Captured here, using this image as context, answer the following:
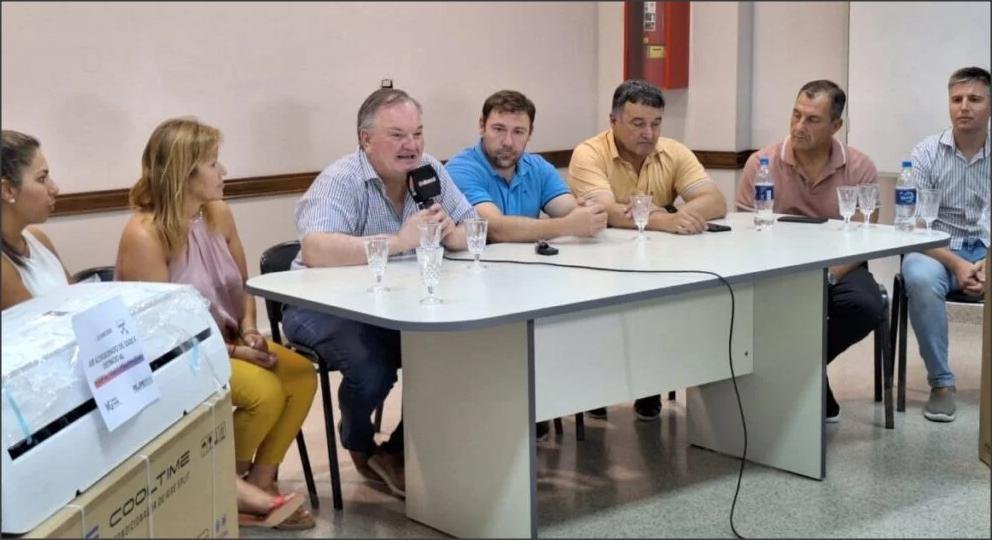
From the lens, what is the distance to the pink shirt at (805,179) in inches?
140

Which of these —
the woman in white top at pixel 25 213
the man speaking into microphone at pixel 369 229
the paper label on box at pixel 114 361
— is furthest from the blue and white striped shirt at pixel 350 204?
the paper label on box at pixel 114 361

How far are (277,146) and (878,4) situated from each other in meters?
2.17

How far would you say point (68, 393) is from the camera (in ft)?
5.66

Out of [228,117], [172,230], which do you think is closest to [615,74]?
[228,117]

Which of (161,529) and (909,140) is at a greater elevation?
(909,140)

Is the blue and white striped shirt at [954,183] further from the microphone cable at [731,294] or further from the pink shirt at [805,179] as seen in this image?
the microphone cable at [731,294]

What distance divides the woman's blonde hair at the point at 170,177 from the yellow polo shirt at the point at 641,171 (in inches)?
51.0

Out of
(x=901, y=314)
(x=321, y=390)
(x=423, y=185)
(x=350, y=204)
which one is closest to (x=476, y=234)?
(x=423, y=185)

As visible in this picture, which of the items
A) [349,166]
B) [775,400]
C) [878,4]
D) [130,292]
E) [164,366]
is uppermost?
[878,4]

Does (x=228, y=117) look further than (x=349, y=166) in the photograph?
Yes

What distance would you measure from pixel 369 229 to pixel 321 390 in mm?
439

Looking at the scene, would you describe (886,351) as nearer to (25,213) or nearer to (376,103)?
(376,103)

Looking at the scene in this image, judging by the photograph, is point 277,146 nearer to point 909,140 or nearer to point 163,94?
point 163,94

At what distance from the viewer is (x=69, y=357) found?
1752mm
